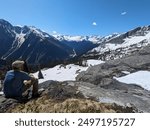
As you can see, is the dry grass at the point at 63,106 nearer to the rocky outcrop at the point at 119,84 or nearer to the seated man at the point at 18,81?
the seated man at the point at 18,81

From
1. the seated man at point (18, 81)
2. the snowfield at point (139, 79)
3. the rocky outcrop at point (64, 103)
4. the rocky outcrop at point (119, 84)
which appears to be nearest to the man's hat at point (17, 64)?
the seated man at point (18, 81)

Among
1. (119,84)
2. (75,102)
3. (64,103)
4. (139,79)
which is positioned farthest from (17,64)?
(139,79)

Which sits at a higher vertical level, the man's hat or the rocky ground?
the man's hat

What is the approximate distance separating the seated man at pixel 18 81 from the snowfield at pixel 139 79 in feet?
32.5

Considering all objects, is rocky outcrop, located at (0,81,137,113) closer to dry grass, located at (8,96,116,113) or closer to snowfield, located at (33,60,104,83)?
dry grass, located at (8,96,116,113)

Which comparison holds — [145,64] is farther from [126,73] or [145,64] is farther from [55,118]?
[55,118]

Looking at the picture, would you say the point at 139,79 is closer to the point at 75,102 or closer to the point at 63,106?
the point at 75,102

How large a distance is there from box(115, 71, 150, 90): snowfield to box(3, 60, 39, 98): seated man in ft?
32.5

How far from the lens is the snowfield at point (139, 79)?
19.8m

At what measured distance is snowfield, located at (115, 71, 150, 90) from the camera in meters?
19.8

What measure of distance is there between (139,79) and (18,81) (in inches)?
489

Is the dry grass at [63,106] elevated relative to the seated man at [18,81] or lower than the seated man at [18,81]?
lower

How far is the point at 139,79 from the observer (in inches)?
854

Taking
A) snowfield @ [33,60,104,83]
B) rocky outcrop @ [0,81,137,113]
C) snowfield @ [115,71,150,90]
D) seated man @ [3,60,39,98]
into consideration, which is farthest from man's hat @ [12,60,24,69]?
snowfield @ [33,60,104,83]
